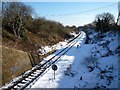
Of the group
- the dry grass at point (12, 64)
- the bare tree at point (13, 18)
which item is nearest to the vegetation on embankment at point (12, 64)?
the dry grass at point (12, 64)

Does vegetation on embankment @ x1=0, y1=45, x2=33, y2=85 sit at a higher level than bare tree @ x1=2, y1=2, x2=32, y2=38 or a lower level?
lower

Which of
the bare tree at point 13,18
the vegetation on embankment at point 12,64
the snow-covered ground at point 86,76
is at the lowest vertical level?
the snow-covered ground at point 86,76

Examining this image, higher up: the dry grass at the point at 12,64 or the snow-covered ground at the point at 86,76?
the dry grass at the point at 12,64

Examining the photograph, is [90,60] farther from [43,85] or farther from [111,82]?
[43,85]

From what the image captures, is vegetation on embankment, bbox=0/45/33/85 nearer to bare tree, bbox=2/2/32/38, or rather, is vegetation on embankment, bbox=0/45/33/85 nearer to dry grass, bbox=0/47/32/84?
dry grass, bbox=0/47/32/84

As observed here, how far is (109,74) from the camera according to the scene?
1861 centimetres

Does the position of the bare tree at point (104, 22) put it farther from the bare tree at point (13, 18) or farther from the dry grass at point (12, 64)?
the dry grass at point (12, 64)

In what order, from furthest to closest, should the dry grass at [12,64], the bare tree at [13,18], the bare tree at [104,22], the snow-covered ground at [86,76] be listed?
the bare tree at [104,22]
the bare tree at [13,18]
the dry grass at [12,64]
the snow-covered ground at [86,76]

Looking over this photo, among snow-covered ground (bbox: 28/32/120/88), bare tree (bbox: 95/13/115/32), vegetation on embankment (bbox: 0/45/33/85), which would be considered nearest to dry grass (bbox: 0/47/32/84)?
vegetation on embankment (bbox: 0/45/33/85)

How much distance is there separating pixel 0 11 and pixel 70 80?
19899 millimetres

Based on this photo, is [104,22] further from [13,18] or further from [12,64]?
[12,64]

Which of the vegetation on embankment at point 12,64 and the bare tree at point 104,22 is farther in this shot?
the bare tree at point 104,22

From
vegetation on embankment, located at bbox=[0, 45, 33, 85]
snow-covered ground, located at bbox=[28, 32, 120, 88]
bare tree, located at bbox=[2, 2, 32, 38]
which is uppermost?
bare tree, located at bbox=[2, 2, 32, 38]

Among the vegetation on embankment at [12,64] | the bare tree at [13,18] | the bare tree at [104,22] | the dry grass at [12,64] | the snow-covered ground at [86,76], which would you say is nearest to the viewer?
the snow-covered ground at [86,76]
